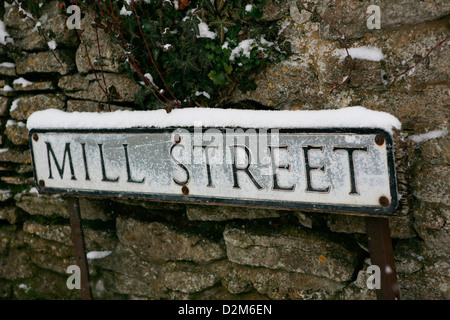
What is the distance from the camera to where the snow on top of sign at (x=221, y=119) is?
117 centimetres

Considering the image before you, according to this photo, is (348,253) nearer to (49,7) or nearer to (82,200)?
(82,200)

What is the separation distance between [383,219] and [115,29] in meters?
1.49

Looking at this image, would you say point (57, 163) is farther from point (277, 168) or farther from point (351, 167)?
point (351, 167)

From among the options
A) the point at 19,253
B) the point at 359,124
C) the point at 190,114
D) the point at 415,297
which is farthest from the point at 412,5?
the point at 19,253

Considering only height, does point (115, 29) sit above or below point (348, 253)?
above

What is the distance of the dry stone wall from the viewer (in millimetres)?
1301

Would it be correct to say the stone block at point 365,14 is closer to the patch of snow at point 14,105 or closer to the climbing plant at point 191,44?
the climbing plant at point 191,44

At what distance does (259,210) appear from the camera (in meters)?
1.61

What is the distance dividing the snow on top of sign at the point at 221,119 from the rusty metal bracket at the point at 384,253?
1.16 feet

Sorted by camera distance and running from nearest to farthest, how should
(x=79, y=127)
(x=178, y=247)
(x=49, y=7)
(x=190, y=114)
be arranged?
(x=190, y=114)
(x=79, y=127)
(x=178, y=247)
(x=49, y=7)

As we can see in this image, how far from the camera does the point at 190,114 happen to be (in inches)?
57.6

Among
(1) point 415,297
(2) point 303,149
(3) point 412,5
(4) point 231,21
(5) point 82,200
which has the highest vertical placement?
(4) point 231,21

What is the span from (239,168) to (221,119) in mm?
211

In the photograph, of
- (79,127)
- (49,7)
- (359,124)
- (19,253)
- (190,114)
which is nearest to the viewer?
(359,124)
